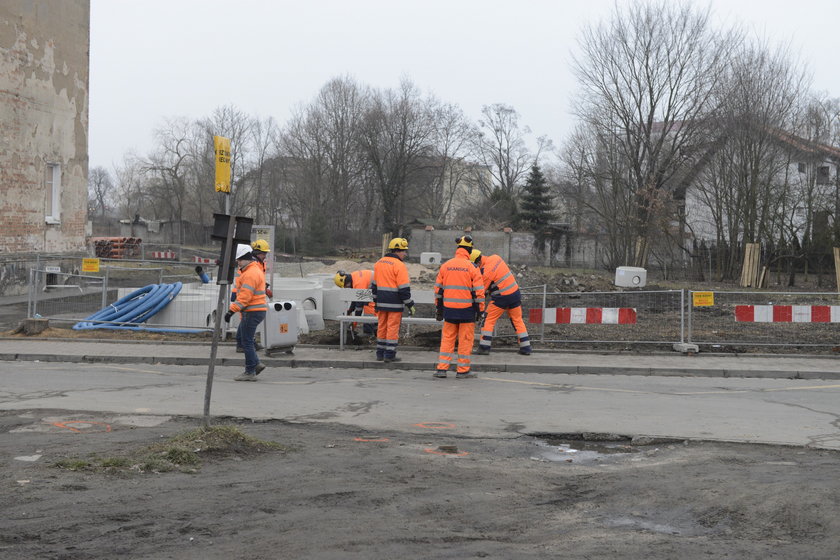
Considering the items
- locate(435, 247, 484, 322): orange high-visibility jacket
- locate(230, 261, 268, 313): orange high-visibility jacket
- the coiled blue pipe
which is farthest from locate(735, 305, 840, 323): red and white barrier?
the coiled blue pipe

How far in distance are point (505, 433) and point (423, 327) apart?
1007 centimetres

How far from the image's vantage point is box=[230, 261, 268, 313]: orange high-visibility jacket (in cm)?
1280

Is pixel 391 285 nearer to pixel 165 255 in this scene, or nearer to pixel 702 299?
pixel 702 299

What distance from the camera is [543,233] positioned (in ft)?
185

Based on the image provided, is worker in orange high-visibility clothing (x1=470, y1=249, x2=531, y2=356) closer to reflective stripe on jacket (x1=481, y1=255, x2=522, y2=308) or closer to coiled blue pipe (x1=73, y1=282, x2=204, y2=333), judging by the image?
reflective stripe on jacket (x1=481, y1=255, x2=522, y2=308)

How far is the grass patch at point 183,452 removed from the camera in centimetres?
703

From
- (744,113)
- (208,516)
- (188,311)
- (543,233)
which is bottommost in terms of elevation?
(208,516)

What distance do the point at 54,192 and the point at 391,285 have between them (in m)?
21.2

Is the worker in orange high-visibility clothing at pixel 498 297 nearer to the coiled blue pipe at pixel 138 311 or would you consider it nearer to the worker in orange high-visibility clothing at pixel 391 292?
the worker in orange high-visibility clothing at pixel 391 292

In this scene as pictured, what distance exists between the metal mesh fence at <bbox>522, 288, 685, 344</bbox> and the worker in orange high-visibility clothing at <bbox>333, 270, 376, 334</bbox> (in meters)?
3.24

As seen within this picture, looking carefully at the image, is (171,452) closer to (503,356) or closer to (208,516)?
(208,516)

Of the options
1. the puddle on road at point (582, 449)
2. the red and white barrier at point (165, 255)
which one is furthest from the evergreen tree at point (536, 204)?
the puddle on road at point (582, 449)

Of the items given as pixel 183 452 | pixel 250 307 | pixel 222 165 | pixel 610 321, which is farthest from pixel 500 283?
pixel 183 452

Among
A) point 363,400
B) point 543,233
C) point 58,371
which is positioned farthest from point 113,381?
point 543,233
